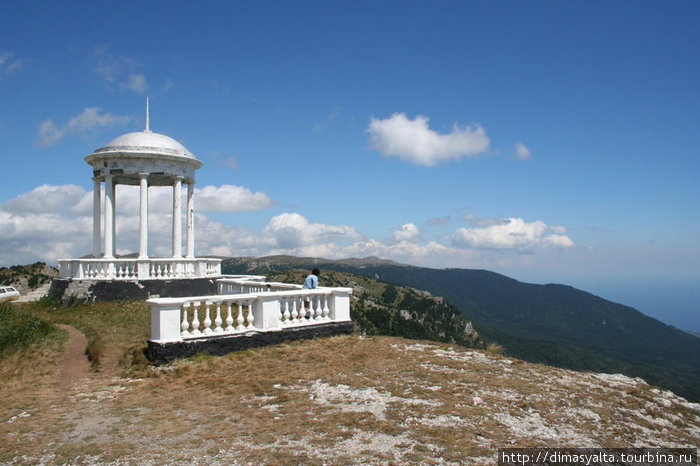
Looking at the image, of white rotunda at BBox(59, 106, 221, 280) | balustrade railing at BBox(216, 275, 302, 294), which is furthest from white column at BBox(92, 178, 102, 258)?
balustrade railing at BBox(216, 275, 302, 294)

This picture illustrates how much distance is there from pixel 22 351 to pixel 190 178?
41.9ft

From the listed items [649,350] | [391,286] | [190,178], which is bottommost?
[649,350]

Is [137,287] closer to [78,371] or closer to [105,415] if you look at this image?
[78,371]

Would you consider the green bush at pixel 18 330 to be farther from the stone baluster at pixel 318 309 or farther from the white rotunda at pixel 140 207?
the stone baluster at pixel 318 309

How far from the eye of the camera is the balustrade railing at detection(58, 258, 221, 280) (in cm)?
2122

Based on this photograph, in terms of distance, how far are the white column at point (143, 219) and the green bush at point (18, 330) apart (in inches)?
234

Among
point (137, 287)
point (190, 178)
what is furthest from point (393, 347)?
point (190, 178)

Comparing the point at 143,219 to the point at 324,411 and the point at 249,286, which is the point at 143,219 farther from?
the point at 324,411

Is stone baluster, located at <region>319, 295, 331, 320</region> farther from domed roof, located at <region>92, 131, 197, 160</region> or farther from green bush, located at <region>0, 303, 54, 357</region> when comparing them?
domed roof, located at <region>92, 131, 197, 160</region>

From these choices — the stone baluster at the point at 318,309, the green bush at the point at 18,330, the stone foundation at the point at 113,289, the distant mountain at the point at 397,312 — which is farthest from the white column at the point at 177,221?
the distant mountain at the point at 397,312

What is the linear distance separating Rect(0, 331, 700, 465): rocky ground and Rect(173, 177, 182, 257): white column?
1178 centimetres

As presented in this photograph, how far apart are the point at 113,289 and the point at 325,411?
16122 millimetres

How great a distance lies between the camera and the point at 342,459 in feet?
19.5

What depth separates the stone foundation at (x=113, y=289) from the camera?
20.7 metres
